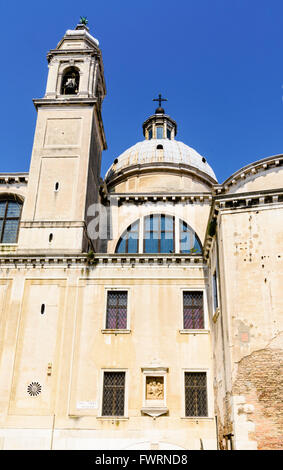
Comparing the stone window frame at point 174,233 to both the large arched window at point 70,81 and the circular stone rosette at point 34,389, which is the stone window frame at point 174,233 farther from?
the circular stone rosette at point 34,389

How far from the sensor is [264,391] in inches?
540

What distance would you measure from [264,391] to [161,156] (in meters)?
21.9

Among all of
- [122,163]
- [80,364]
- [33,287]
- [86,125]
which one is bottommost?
[80,364]

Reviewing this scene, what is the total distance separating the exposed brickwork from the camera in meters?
13.2

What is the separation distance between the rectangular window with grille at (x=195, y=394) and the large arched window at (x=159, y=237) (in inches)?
331

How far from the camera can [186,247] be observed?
82.9 ft

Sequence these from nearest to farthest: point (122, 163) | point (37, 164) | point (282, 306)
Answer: point (282, 306) < point (37, 164) < point (122, 163)

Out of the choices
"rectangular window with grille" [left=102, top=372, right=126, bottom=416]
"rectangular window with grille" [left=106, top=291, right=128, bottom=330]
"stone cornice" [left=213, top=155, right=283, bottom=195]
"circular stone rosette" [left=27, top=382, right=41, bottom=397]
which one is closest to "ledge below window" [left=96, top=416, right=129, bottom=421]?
"rectangular window with grille" [left=102, top=372, right=126, bottom=416]

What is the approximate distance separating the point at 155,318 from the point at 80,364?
3399 mm

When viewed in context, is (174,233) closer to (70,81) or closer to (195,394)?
(195,394)

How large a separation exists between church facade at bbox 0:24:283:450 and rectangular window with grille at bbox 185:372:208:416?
4cm

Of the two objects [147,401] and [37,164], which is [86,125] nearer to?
[37,164]
